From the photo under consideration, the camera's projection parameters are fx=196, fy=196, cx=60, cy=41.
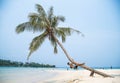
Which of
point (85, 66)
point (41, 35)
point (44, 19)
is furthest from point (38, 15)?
point (85, 66)

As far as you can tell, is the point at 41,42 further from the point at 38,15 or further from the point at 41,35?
the point at 38,15

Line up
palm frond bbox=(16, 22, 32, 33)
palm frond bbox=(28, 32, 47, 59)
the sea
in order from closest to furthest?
palm frond bbox=(28, 32, 47, 59) → palm frond bbox=(16, 22, 32, 33) → the sea

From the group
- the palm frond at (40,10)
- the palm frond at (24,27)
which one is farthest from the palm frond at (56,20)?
the palm frond at (24,27)

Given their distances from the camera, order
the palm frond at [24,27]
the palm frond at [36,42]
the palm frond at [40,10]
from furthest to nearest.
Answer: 1. the palm frond at [40,10]
2. the palm frond at [24,27]
3. the palm frond at [36,42]

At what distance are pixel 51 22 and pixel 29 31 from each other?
86 centimetres

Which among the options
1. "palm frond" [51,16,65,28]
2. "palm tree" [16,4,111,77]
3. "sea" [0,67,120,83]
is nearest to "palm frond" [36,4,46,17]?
"palm tree" [16,4,111,77]

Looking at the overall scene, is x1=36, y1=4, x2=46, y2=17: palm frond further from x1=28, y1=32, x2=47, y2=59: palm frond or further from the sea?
the sea

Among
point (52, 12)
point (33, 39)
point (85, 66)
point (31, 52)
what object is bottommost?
point (85, 66)

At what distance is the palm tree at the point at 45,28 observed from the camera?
6.39 m

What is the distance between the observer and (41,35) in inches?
263

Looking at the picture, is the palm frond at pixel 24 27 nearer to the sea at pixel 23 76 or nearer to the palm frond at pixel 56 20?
the palm frond at pixel 56 20

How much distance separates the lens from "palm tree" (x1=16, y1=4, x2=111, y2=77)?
21.0ft

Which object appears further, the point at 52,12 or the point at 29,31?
the point at 52,12

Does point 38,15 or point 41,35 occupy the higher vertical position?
point 38,15
